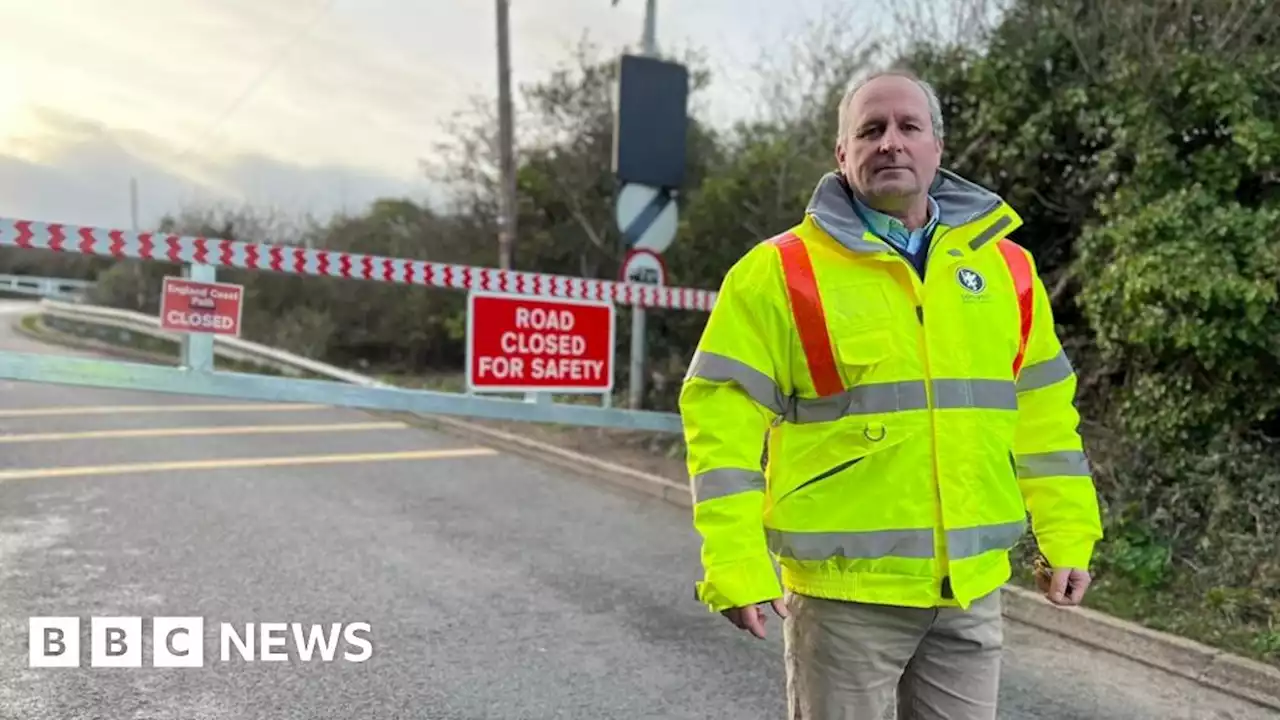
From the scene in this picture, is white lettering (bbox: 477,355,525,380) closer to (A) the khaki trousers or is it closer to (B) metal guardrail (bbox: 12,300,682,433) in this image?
(B) metal guardrail (bbox: 12,300,682,433)

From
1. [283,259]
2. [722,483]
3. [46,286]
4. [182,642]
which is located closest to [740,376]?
[722,483]

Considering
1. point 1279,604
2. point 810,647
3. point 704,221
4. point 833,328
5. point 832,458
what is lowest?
point 1279,604

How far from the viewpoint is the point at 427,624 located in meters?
4.60

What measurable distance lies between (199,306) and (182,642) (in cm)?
217

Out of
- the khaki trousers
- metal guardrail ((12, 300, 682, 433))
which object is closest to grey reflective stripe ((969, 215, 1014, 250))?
the khaki trousers

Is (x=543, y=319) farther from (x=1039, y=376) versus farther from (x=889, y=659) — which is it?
(x=889, y=659)

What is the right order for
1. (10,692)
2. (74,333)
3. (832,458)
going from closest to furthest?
(832,458) < (10,692) < (74,333)

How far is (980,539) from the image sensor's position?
2.01 m

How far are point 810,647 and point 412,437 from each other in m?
8.92

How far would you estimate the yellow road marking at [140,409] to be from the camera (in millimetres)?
10844

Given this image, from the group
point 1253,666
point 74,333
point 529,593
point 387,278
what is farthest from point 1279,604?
point 74,333

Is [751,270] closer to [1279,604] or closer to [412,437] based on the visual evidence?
[1279,604]

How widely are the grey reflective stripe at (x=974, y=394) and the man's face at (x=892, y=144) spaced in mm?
401

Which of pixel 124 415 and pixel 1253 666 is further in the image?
pixel 124 415
